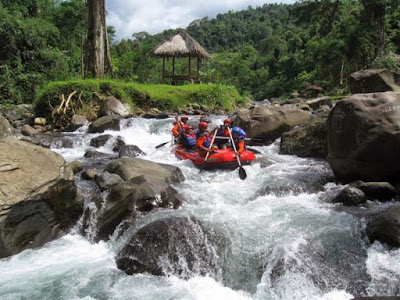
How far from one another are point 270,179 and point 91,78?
35.9 feet

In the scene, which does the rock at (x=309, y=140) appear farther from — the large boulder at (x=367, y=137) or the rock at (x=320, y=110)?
the rock at (x=320, y=110)

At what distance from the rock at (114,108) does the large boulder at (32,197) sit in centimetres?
897

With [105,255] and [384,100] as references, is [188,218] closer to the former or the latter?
[105,255]

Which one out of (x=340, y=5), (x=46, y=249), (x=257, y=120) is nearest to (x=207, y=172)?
(x=257, y=120)

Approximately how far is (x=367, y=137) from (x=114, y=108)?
1055 centimetres

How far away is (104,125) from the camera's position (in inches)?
511

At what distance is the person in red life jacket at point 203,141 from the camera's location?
29.8 ft

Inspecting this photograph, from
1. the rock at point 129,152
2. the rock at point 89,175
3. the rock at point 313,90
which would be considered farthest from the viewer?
the rock at point 313,90

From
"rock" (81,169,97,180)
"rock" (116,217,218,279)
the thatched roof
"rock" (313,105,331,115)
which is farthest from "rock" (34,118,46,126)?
"rock" (116,217,218,279)

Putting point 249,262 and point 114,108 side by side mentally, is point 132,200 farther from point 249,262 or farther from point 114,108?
point 114,108

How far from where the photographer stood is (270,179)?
8.00 metres

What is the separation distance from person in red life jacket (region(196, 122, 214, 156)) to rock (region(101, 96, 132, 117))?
6250 mm

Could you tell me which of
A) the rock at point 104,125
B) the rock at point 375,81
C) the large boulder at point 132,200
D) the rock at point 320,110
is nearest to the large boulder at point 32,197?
the large boulder at point 132,200

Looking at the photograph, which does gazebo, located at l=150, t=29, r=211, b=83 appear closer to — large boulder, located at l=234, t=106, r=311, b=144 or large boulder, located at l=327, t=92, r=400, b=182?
large boulder, located at l=234, t=106, r=311, b=144
